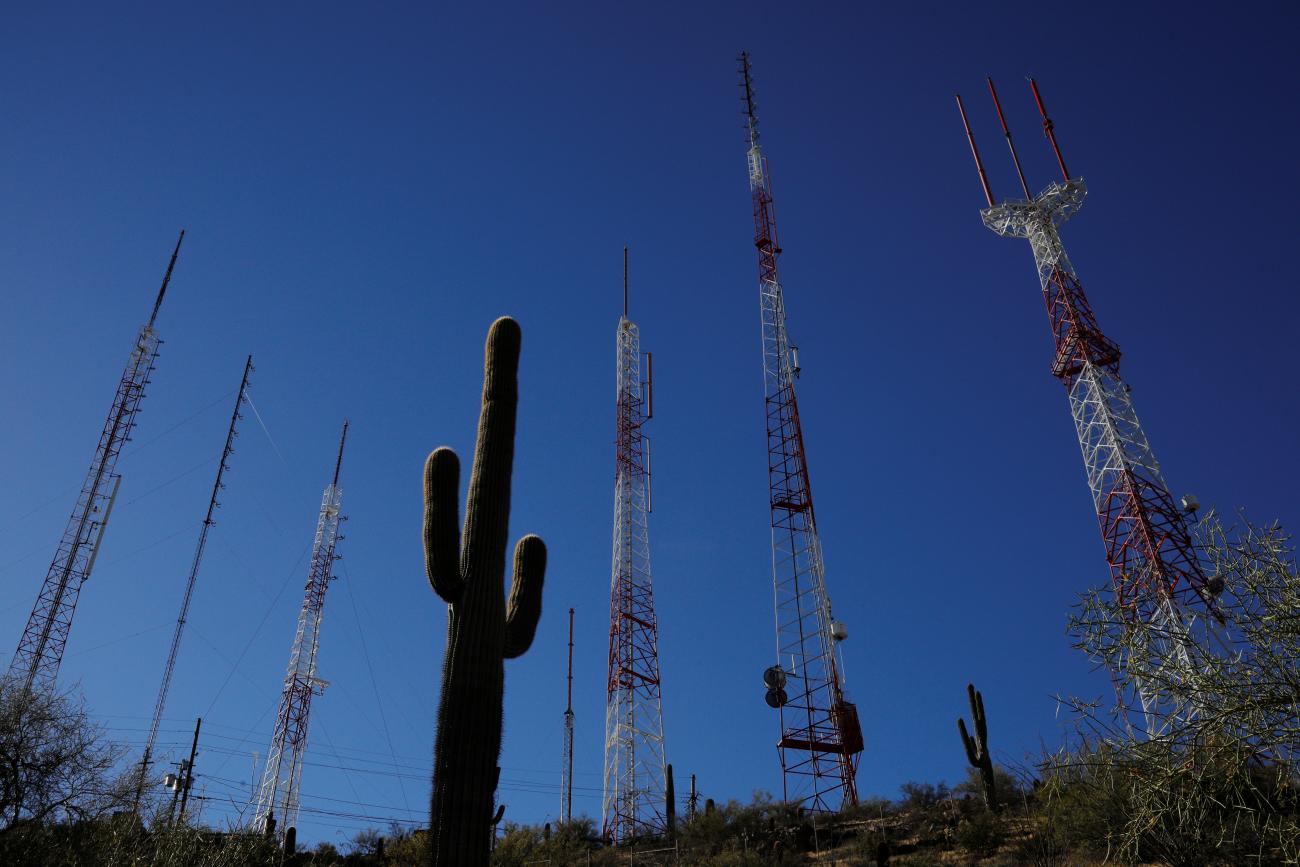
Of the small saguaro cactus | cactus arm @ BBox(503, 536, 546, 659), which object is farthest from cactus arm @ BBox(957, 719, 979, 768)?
cactus arm @ BBox(503, 536, 546, 659)

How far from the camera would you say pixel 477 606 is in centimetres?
1484

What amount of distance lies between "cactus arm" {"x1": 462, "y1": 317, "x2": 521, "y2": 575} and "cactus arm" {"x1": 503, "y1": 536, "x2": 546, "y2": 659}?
1.05 meters

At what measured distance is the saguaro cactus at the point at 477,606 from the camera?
13.5m

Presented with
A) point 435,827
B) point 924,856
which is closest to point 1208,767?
point 435,827

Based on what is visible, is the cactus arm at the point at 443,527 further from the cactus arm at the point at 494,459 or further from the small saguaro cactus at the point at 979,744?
the small saguaro cactus at the point at 979,744

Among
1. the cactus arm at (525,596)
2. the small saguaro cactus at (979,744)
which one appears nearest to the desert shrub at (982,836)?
the small saguaro cactus at (979,744)

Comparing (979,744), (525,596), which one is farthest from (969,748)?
(525,596)

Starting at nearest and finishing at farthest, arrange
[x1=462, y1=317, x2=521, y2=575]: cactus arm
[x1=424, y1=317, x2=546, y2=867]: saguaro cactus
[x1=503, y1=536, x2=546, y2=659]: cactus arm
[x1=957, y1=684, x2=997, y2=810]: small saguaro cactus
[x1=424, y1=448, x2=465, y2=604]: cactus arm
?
1. [x1=424, y1=317, x2=546, y2=867]: saguaro cactus
2. [x1=424, y1=448, x2=465, y2=604]: cactus arm
3. [x1=462, y1=317, x2=521, y2=575]: cactus arm
4. [x1=503, y1=536, x2=546, y2=659]: cactus arm
5. [x1=957, y1=684, x2=997, y2=810]: small saguaro cactus

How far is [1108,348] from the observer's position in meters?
34.6

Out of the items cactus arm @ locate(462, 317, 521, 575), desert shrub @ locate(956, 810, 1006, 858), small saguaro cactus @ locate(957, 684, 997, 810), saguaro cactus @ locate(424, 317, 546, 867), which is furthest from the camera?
small saguaro cactus @ locate(957, 684, 997, 810)

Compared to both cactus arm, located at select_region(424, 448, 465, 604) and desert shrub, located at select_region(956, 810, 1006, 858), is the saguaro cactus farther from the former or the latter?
desert shrub, located at select_region(956, 810, 1006, 858)

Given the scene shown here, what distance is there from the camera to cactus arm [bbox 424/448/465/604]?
48.7 ft

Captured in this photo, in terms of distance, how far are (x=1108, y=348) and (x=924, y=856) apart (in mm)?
19901

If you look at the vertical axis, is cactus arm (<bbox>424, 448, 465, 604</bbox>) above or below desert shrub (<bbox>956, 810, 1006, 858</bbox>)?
above
